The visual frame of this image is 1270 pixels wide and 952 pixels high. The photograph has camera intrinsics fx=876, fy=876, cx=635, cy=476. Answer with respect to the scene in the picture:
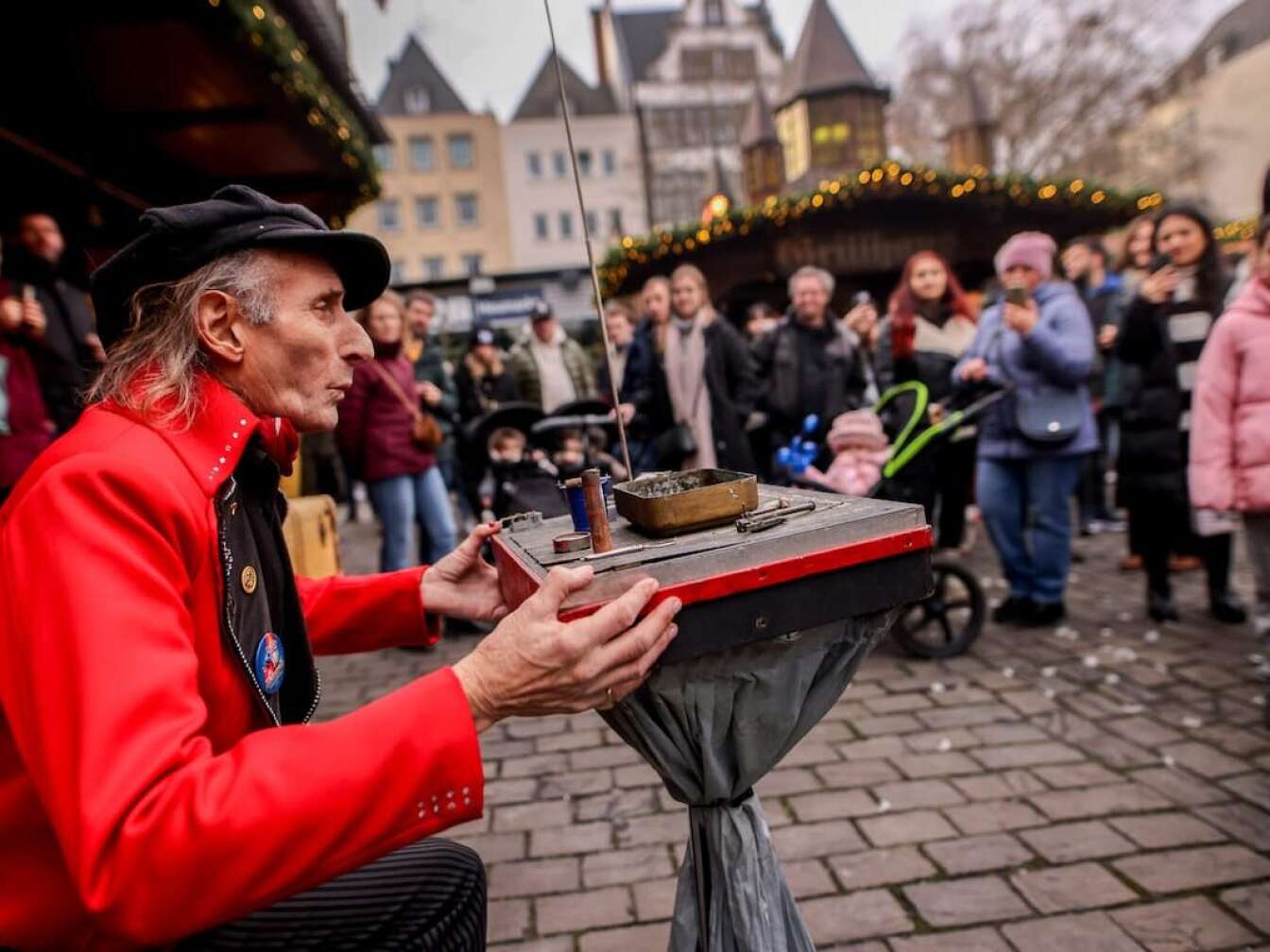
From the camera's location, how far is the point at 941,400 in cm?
572

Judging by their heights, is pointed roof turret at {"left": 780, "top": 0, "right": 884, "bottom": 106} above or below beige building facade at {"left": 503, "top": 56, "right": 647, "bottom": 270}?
below

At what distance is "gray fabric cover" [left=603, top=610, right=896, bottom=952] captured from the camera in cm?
151

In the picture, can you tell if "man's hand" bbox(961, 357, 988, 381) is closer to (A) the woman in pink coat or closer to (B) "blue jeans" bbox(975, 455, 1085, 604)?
(B) "blue jeans" bbox(975, 455, 1085, 604)

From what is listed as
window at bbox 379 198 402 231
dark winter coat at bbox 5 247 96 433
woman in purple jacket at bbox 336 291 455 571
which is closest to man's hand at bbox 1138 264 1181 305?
woman in purple jacket at bbox 336 291 455 571

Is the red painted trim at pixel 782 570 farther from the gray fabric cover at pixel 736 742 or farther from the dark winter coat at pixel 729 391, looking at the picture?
the dark winter coat at pixel 729 391

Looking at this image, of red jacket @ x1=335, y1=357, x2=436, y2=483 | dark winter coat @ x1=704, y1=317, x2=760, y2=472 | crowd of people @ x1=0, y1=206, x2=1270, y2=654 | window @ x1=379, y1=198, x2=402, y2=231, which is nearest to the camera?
crowd of people @ x1=0, y1=206, x2=1270, y2=654

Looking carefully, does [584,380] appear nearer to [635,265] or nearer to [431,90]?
[635,265]

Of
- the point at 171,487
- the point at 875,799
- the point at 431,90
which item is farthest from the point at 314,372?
the point at 431,90

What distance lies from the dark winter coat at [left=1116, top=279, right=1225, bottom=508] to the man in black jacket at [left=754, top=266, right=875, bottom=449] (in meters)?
1.74

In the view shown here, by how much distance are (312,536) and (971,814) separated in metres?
3.48

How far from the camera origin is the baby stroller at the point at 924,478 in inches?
178

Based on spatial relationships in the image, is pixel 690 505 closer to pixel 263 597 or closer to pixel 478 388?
pixel 263 597

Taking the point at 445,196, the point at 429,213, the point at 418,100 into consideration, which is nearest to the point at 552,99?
the point at 418,100

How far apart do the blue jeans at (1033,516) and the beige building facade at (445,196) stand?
48680mm
